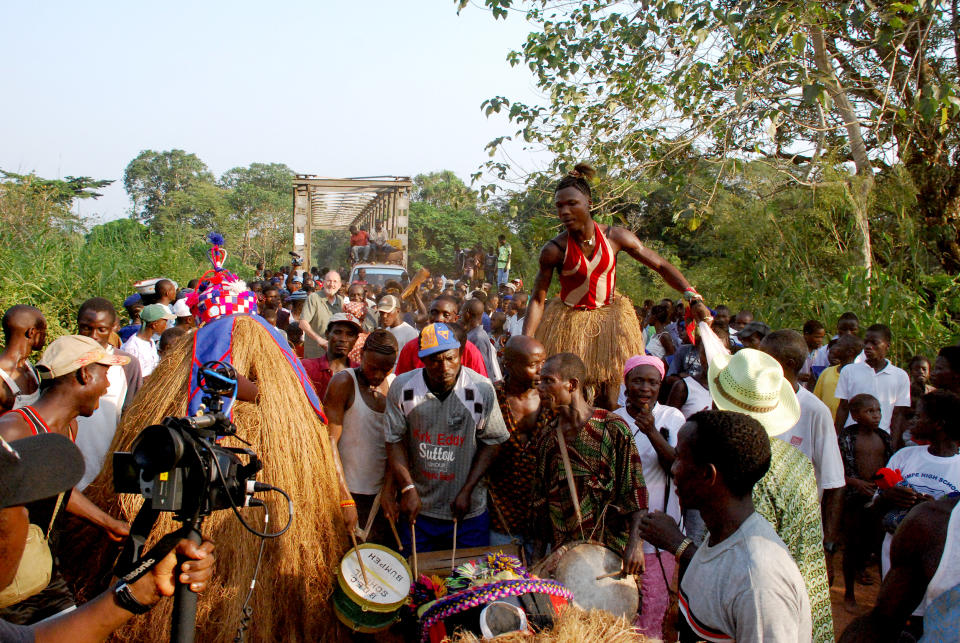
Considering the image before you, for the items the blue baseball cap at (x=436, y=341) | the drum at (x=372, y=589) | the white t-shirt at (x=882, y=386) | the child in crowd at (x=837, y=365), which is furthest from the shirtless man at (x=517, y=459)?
the child in crowd at (x=837, y=365)

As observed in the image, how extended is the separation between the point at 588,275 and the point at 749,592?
2903mm

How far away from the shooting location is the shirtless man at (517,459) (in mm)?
4266

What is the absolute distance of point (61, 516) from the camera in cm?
321

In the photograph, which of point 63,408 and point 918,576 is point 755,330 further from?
point 63,408

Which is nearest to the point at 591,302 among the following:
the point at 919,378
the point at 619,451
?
the point at 619,451

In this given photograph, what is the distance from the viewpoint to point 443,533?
4.21 metres

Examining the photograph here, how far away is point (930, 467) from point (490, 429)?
239 centimetres

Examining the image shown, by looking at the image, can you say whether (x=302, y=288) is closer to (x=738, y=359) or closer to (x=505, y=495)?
(x=505, y=495)

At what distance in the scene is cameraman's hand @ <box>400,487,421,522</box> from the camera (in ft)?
13.1

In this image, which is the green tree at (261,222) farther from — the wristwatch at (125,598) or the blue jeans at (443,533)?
the wristwatch at (125,598)

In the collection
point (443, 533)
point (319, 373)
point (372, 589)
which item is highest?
point (319, 373)

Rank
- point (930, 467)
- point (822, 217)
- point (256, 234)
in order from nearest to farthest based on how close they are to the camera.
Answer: point (930, 467) → point (822, 217) → point (256, 234)

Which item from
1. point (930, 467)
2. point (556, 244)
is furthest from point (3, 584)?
point (930, 467)

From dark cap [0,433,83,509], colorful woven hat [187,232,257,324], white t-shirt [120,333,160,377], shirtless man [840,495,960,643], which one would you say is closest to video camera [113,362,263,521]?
dark cap [0,433,83,509]
